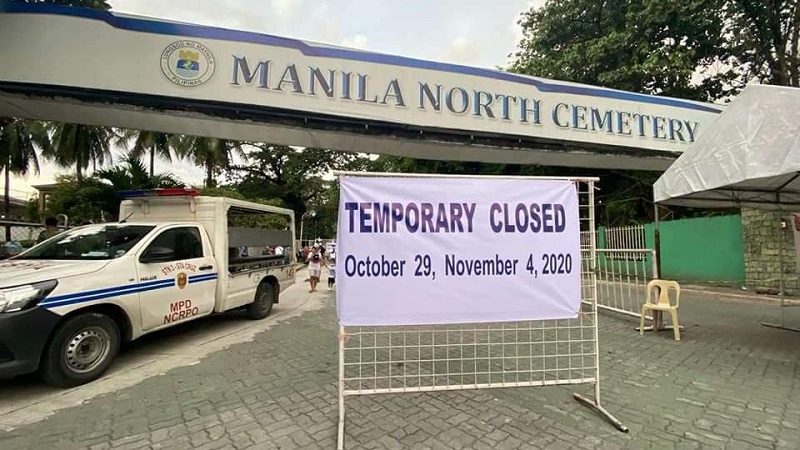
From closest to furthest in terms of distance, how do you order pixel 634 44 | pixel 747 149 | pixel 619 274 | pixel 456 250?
1. pixel 456 250
2. pixel 747 149
3. pixel 619 274
4. pixel 634 44

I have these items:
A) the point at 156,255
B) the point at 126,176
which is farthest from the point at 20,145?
the point at 156,255

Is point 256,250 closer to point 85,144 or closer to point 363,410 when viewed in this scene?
point 363,410

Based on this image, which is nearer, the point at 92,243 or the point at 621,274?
the point at 92,243

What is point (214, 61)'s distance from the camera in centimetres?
718

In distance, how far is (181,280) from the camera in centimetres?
576

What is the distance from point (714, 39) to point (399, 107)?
13.0 m

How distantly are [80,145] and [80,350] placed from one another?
24986 mm

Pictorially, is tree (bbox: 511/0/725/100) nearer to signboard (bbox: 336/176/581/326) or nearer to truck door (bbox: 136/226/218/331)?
signboard (bbox: 336/176/581/326)

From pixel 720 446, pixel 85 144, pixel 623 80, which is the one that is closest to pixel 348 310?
pixel 720 446

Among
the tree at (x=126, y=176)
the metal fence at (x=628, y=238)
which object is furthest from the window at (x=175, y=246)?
the metal fence at (x=628, y=238)

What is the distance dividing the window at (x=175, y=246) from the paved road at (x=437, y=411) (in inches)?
57.8

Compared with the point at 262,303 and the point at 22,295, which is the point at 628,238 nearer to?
the point at 262,303

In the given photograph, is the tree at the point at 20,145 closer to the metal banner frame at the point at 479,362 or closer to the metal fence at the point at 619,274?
the metal banner frame at the point at 479,362

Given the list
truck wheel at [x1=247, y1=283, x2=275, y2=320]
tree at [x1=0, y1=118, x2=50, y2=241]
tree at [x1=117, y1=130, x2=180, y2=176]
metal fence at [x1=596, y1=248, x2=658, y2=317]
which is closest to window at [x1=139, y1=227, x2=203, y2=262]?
truck wheel at [x1=247, y1=283, x2=275, y2=320]
